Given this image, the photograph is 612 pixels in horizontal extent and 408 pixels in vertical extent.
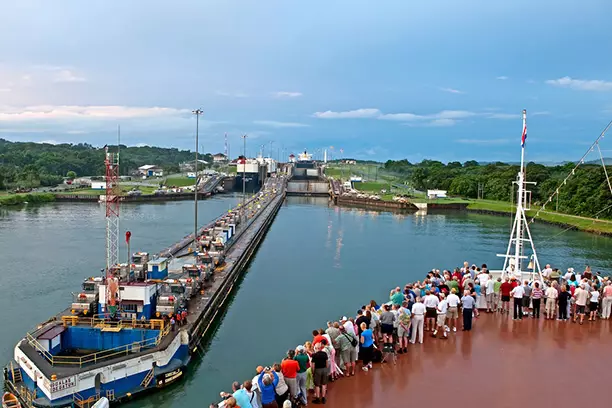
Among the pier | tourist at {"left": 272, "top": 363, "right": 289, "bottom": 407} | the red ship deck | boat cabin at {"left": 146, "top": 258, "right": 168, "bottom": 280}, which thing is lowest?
the pier

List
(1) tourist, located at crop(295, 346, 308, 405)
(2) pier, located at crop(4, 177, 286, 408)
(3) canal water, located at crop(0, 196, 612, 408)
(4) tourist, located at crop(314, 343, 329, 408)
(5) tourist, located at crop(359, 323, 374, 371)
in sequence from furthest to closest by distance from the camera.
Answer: (3) canal water, located at crop(0, 196, 612, 408)
(2) pier, located at crop(4, 177, 286, 408)
(5) tourist, located at crop(359, 323, 374, 371)
(4) tourist, located at crop(314, 343, 329, 408)
(1) tourist, located at crop(295, 346, 308, 405)

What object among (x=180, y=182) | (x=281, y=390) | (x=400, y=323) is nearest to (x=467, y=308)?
(x=400, y=323)

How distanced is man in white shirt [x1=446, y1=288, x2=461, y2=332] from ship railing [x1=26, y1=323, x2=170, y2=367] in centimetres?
917

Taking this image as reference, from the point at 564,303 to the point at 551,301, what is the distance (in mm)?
366

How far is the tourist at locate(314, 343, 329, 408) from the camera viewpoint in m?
9.38

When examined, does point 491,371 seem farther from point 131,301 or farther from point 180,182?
point 180,182

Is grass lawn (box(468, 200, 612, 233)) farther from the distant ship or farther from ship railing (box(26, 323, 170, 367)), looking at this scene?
the distant ship

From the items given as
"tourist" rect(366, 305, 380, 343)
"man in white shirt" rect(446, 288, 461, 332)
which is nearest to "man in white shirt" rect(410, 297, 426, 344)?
"tourist" rect(366, 305, 380, 343)

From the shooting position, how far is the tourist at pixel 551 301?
14.1m

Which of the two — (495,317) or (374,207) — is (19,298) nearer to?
(495,317)

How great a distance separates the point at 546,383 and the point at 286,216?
61.7m

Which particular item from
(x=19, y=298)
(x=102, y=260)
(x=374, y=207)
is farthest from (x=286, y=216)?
(x=19, y=298)

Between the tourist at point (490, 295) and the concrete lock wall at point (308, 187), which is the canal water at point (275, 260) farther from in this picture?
the concrete lock wall at point (308, 187)

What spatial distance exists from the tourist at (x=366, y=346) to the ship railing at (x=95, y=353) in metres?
7.99
